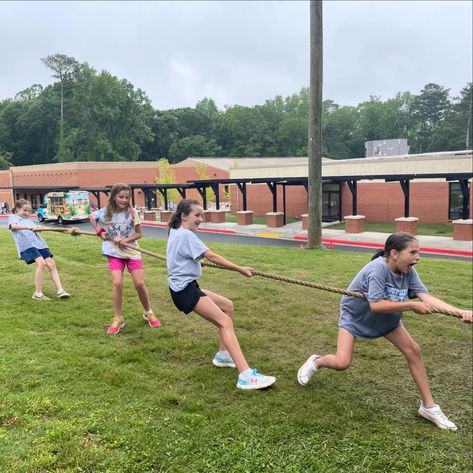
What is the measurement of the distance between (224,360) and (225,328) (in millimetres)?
813

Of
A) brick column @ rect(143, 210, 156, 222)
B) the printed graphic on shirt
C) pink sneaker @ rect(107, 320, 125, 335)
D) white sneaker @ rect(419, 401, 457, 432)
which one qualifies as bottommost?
white sneaker @ rect(419, 401, 457, 432)

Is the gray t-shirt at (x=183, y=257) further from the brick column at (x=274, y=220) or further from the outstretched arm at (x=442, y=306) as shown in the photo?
the brick column at (x=274, y=220)

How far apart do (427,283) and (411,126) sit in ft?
293

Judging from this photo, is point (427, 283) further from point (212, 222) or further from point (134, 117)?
point (134, 117)

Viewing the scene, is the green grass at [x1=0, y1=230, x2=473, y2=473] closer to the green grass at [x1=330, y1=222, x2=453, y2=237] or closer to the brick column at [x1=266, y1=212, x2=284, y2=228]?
the green grass at [x1=330, y1=222, x2=453, y2=237]

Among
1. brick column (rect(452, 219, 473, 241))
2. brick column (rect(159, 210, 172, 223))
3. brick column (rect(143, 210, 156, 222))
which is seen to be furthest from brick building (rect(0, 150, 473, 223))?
brick column (rect(143, 210, 156, 222))

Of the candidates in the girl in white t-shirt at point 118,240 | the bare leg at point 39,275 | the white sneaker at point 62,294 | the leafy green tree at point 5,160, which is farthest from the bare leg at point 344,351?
the leafy green tree at point 5,160

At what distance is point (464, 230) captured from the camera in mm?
23094

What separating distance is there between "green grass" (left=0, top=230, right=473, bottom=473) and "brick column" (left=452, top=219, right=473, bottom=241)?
58.2 ft

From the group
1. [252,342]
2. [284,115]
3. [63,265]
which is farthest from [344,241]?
[284,115]

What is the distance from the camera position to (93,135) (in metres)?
78.4

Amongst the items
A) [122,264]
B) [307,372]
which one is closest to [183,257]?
[307,372]

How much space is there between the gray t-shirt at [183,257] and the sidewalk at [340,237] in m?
14.3

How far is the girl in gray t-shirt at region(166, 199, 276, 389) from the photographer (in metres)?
4.23
